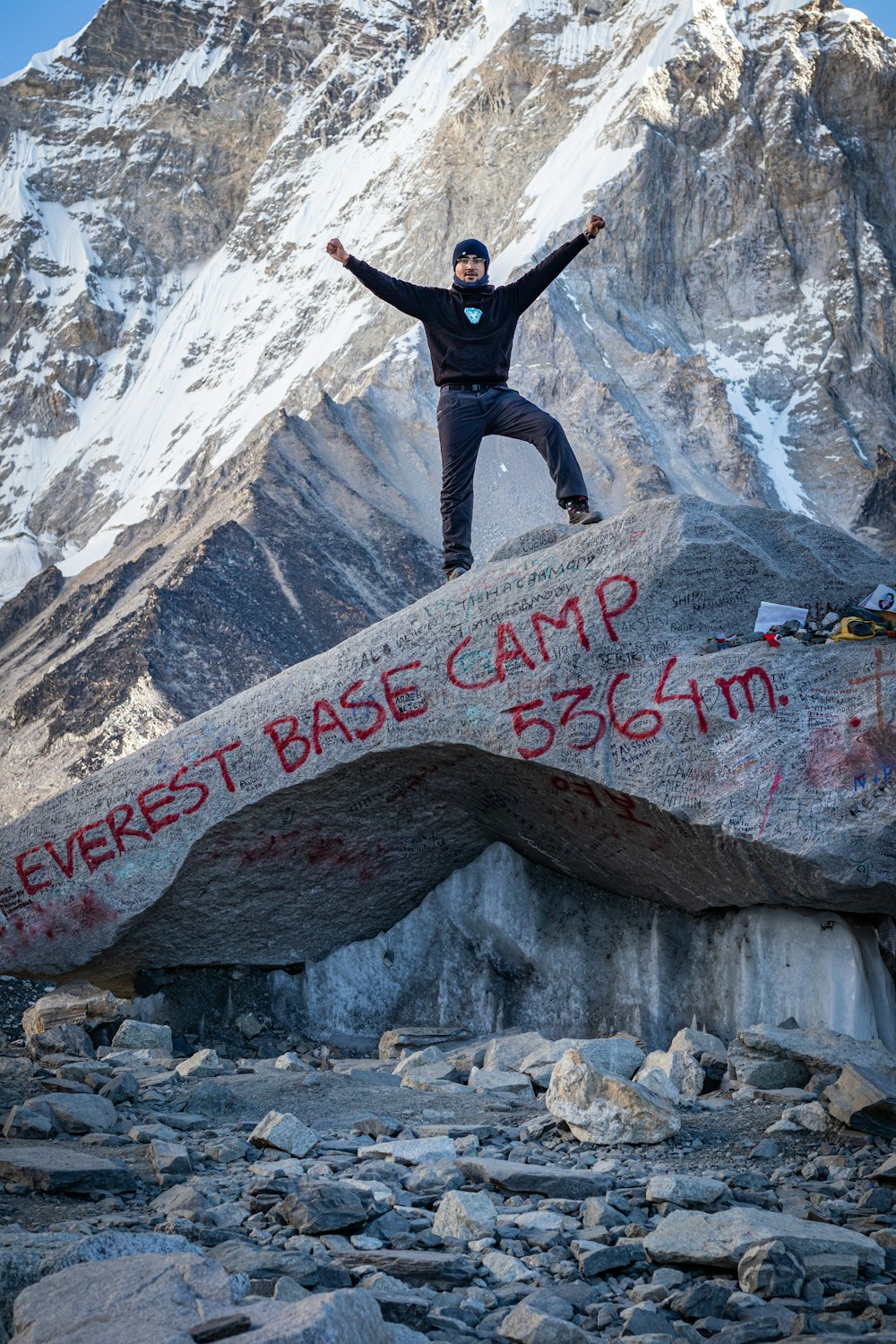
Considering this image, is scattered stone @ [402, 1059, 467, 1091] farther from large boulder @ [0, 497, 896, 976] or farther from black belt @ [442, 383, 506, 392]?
black belt @ [442, 383, 506, 392]

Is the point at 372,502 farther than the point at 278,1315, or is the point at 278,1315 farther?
the point at 372,502

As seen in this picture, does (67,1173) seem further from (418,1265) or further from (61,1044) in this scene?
(61,1044)

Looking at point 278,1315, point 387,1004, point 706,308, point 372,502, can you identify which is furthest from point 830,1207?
point 706,308

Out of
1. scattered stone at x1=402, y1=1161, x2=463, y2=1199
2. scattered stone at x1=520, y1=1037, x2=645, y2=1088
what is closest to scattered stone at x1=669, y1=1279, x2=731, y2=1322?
scattered stone at x1=402, y1=1161, x2=463, y2=1199

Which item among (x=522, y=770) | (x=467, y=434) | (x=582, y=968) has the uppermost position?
(x=467, y=434)

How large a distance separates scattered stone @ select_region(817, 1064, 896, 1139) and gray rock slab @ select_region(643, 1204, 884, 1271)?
122cm

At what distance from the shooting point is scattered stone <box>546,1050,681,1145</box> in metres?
4.89

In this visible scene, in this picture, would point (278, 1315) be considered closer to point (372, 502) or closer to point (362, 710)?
point (362, 710)

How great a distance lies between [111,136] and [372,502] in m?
46.2

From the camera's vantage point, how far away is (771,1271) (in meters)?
3.36

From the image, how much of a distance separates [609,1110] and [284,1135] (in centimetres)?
118

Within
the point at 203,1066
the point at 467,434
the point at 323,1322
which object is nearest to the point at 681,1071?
the point at 203,1066

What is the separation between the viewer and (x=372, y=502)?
27.0 meters

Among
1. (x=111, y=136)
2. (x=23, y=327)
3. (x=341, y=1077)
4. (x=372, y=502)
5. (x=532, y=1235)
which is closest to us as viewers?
(x=532, y=1235)
